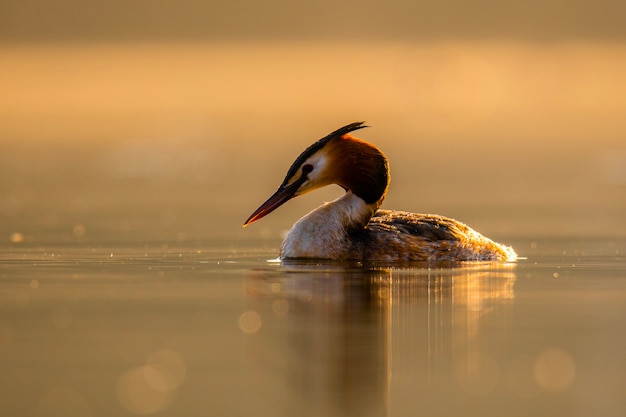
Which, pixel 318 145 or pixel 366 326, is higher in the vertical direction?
pixel 318 145

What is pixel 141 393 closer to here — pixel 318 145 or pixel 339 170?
pixel 318 145

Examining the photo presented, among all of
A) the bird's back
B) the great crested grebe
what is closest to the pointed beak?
the great crested grebe

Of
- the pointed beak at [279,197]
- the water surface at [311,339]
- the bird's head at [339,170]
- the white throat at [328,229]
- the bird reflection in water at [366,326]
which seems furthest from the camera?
the pointed beak at [279,197]

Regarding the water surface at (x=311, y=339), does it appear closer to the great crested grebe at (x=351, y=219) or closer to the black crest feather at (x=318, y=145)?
the great crested grebe at (x=351, y=219)

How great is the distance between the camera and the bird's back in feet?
46.9

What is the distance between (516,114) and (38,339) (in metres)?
56.4

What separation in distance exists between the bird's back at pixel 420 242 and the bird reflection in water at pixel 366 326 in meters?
0.56

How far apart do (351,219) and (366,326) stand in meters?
4.17

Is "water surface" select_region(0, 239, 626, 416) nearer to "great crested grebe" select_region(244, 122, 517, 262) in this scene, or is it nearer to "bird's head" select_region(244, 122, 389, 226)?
"great crested grebe" select_region(244, 122, 517, 262)

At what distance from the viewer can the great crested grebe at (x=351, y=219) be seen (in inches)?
562

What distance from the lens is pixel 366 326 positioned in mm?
10320

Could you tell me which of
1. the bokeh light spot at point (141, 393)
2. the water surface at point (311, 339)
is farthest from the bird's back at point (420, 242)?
the bokeh light spot at point (141, 393)

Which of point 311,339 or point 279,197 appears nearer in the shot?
point 311,339

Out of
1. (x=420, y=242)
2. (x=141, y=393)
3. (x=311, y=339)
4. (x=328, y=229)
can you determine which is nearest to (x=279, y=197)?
(x=328, y=229)
